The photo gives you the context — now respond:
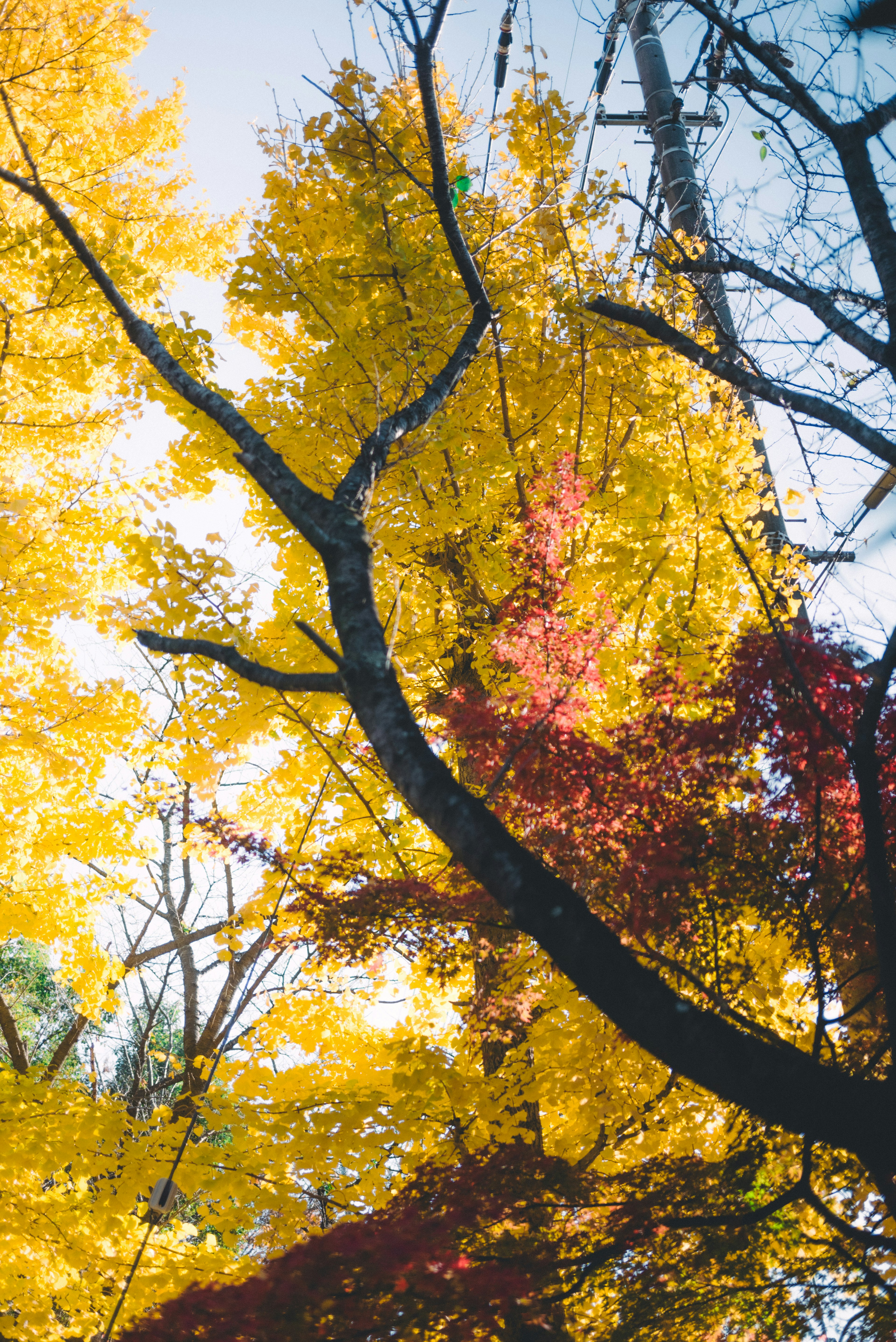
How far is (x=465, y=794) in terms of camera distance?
218cm

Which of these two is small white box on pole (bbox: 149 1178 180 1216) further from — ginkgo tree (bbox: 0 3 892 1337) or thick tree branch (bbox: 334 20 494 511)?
thick tree branch (bbox: 334 20 494 511)

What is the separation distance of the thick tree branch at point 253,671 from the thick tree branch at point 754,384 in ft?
7.74

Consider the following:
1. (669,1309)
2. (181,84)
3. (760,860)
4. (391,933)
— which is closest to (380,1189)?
(391,933)

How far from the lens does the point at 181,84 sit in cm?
781

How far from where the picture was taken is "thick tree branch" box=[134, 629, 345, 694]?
259 centimetres

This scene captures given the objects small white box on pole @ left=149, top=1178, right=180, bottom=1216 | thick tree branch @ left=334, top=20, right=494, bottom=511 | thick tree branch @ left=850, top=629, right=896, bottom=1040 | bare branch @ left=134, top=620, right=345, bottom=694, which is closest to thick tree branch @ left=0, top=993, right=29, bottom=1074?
small white box on pole @ left=149, top=1178, right=180, bottom=1216

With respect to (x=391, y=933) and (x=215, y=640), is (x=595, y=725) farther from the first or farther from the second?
(x=215, y=640)

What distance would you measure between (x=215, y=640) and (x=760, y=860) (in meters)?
2.97

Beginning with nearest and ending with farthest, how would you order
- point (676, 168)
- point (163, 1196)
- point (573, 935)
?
point (573, 935), point (163, 1196), point (676, 168)

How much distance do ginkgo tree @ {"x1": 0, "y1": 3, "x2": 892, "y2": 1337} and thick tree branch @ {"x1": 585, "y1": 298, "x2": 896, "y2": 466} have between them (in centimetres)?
36

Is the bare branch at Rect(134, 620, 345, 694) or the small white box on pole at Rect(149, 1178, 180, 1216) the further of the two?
the small white box on pole at Rect(149, 1178, 180, 1216)

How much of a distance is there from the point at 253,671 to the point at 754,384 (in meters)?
2.72

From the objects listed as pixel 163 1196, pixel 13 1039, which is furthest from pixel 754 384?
pixel 13 1039

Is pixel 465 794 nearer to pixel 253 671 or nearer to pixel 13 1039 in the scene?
pixel 253 671
